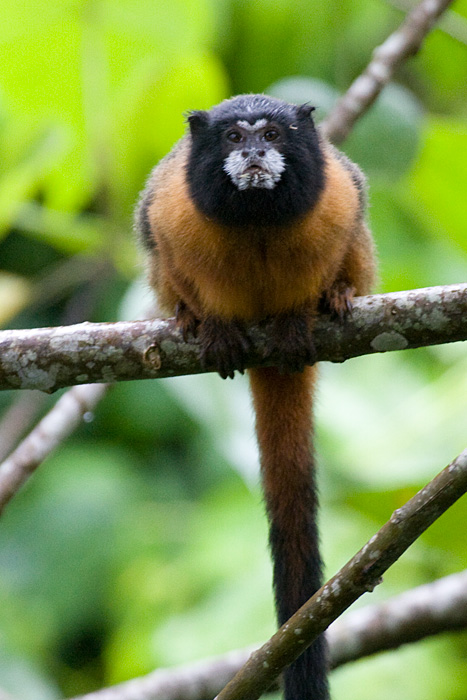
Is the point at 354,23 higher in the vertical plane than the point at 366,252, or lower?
higher

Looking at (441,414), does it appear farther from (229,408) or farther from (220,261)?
(220,261)

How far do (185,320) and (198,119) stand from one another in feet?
1.93

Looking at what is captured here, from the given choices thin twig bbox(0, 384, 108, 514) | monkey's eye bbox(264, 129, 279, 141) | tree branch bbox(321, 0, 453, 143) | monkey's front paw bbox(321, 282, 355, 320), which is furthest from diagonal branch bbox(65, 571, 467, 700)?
tree branch bbox(321, 0, 453, 143)

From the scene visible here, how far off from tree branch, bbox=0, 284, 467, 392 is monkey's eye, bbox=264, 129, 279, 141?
1.67 feet

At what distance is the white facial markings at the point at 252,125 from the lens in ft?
7.78

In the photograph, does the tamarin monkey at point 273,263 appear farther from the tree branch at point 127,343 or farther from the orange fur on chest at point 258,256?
the tree branch at point 127,343

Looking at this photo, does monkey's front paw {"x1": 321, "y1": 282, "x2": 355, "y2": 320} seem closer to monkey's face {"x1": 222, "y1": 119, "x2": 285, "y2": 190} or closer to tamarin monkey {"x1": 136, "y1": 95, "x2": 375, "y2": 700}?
tamarin monkey {"x1": 136, "y1": 95, "x2": 375, "y2": 700}

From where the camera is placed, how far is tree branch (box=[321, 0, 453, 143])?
3422 mm

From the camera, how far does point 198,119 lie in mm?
2523

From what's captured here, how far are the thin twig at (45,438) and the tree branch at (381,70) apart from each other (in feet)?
4.56

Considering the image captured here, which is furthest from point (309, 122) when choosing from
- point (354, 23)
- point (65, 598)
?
point (65, 598)

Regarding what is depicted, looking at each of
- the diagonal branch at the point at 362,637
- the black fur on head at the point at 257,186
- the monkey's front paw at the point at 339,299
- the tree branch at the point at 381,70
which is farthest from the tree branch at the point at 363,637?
the tree branch at the point at 381,70

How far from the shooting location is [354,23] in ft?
15.2

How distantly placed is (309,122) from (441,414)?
1.34 metres
